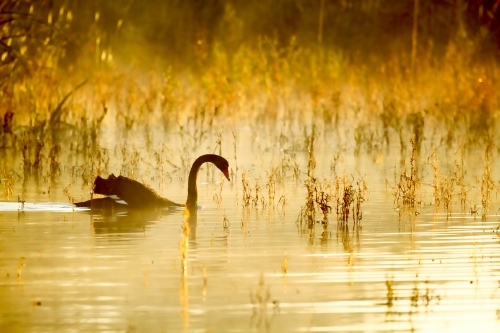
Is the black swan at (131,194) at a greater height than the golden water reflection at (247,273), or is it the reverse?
the black swan at (131,194)

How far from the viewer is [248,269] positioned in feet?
30.7

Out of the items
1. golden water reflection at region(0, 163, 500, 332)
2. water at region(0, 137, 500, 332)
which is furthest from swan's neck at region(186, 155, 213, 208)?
golden water reflection at region(0, 163, 500, 332)

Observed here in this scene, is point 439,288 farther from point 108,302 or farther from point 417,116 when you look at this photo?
point 417,116

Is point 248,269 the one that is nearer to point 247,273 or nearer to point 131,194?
point 247,273

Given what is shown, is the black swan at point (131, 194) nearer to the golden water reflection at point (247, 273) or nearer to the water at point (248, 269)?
the water at point (248, 269)

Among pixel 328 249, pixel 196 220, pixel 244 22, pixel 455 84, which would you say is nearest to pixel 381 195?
pixel 196 220

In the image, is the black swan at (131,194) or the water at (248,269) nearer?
the water at (248,269)

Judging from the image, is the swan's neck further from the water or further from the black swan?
the water

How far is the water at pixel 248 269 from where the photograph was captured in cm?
767

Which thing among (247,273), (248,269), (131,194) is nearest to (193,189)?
(131,194)

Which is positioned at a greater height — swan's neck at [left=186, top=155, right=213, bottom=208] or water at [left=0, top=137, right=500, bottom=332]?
swan's neck at [left=186, top=155, right=213, bottom=208]

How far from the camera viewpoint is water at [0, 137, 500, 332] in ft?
25.2

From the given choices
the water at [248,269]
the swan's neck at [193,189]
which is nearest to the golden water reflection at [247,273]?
the water at [248,269]

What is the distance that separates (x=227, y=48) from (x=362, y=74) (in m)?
4.53
